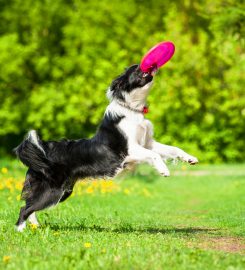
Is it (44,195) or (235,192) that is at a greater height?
(44,195)

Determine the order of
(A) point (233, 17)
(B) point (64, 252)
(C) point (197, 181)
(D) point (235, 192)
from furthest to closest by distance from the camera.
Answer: (C) point (197, 181), (D) point (235, 192), (A) point (233, 17), (B) point (64, 252)

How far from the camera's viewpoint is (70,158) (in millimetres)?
7242

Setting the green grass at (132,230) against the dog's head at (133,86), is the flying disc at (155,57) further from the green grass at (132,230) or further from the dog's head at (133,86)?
the green grass at (132,230)

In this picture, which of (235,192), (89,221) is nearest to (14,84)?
(235,192)

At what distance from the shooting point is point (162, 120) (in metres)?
26.5

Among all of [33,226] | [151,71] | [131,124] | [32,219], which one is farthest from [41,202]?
[151,71]

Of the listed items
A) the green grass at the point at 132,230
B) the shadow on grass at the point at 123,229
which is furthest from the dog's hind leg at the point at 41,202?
the shadow on grass at the point at 123,229

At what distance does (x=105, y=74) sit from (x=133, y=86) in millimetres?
19316

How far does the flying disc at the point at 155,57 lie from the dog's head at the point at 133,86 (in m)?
0.08

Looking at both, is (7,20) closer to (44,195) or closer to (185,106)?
(185,106)

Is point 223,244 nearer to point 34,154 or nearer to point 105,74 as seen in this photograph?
point 34,154

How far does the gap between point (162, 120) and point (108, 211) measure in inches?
639

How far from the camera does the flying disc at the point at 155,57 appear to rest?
272 inches

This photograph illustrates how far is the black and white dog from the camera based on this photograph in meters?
7.00
